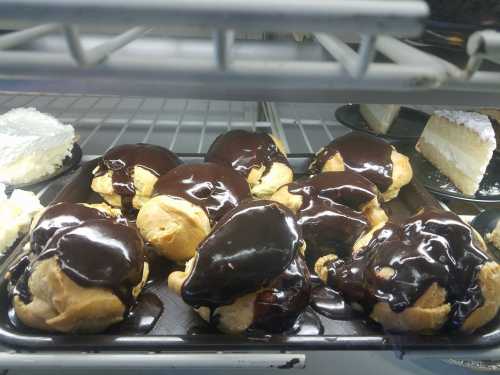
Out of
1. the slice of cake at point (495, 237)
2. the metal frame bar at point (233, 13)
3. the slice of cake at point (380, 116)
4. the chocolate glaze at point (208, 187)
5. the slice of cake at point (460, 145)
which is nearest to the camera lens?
the metal frame bar at point (233, 13)

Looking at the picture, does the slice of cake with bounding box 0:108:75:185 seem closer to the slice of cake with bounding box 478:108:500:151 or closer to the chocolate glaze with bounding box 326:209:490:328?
the chocolate glaze with bounding box 326:209:490:328

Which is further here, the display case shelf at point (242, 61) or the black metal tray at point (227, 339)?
the black metal tray at point (227, 339)

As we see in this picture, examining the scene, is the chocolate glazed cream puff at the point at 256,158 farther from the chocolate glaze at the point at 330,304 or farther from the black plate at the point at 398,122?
the black plate at the point at 398,122

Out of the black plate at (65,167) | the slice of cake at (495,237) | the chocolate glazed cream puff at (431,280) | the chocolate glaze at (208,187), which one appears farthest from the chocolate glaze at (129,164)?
the slice of cake at (495,237)

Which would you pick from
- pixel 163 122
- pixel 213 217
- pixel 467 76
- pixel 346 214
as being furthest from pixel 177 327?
pixel 163 122

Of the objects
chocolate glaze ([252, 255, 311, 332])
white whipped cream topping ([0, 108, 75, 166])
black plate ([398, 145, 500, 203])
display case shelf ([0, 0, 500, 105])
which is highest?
display case shelf ([0, 0, 500, 105])

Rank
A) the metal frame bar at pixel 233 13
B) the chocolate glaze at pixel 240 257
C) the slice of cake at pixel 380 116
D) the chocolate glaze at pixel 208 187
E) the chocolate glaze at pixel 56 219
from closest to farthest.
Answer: the metal frame bar at pixel 233 13, the chocolate glaze at pixel 240 257, the chocolate glaze at pixel 56 219, the chocolate glaze at pixel 208 187, the slice of cake at pixel 380 116

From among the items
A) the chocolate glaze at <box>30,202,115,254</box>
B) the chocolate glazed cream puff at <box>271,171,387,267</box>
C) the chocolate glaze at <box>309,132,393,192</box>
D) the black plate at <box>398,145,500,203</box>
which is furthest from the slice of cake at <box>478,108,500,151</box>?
the chocolate glaze at <box>30,202,115,254</box>
